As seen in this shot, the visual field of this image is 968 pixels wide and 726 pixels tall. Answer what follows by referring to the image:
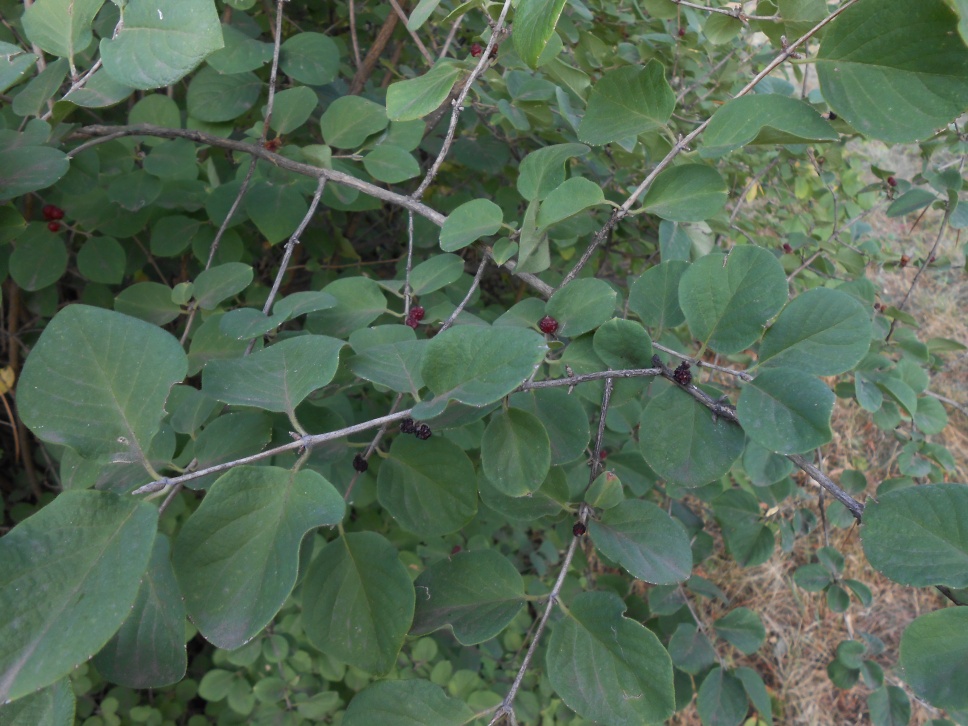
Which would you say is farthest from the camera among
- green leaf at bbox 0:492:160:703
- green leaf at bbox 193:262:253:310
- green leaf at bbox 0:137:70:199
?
green leaf at bbox 193:262:253:310

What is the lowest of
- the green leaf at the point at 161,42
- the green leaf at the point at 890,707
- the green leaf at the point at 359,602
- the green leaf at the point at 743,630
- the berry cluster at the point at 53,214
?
the green leaf at the point at 890,707

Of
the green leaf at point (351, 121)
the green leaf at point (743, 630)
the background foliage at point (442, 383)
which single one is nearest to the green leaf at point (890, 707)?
the background foliage at point (442, 383)

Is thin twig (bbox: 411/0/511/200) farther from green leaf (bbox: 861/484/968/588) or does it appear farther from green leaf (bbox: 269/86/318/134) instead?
green leaf (bbox: 861/484/968/588)

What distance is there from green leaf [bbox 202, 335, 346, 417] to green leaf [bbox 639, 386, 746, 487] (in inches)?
14.3

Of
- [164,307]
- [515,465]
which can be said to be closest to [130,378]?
[515,465]

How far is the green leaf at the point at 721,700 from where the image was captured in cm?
106

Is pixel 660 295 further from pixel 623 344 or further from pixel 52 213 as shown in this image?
pixel 52 213

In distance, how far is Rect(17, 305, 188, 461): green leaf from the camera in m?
0.60

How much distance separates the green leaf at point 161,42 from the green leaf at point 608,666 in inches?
29.4

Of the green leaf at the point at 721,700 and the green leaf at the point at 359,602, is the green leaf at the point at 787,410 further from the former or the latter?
the green leaf at the point at 721,700

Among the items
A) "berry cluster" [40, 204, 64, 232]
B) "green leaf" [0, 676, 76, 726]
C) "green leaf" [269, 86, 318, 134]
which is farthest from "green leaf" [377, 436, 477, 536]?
"berry cluster" [40, 204, 64, 232]

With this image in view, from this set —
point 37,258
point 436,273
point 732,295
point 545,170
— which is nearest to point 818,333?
point 732,295

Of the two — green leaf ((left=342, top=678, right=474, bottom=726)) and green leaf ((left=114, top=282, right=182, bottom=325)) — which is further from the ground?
green leaf ((left=114, top=282, right=182, bottom=325))

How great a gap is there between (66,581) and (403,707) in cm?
36
